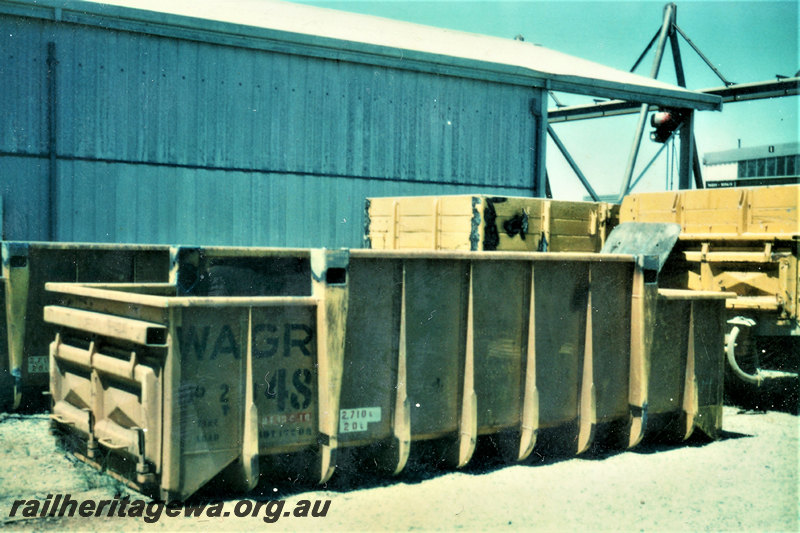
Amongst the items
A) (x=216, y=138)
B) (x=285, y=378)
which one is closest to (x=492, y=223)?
(x=216, y=138)

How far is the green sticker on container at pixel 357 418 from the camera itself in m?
5.10

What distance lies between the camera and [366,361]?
206 inches

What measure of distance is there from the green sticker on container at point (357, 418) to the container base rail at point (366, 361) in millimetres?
14

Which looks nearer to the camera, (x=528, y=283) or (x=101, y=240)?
(x=528, y=283)

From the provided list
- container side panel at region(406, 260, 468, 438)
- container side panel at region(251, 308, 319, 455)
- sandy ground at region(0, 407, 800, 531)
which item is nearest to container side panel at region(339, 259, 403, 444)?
container side panel at region(406, 260, 468, 438)

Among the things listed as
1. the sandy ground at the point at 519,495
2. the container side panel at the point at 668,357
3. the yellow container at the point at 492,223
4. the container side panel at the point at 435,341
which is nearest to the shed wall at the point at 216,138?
the yellow container at the point at 492,223

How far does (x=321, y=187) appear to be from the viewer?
14031 mm

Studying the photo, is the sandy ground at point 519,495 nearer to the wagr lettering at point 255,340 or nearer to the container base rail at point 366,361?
the container base rail at point 366,361

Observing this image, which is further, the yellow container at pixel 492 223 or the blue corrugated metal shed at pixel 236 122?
the blue corrugated metal shed at pixel 236 122

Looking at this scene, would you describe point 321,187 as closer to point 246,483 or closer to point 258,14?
point 258,14

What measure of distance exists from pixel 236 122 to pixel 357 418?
9.11 m

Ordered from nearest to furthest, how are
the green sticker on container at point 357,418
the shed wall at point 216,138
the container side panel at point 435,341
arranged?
the green sticker on container at point 357,418, the container side panel at point 435,341, the shed wall at point 216,138

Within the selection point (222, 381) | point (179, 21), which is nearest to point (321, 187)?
point (179, 21)

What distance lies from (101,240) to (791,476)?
1034cm
